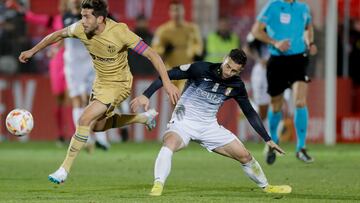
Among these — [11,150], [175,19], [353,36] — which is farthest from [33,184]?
[353,36]

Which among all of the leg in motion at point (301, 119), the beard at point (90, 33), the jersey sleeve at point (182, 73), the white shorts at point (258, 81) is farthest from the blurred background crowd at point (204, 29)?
the jersey sleeve at point (182, 73)

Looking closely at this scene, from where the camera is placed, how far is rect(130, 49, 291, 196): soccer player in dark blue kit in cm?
1055

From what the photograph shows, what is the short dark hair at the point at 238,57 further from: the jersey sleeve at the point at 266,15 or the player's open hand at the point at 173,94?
the jersey sleeve at the point at 266,15

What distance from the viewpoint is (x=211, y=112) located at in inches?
429

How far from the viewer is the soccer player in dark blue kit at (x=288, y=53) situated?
49.4 feet

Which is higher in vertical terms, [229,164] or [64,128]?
[229,164]

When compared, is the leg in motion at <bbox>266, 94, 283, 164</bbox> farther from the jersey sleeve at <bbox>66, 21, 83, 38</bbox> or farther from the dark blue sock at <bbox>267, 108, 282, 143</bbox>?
the jersey sleeve at <bbox>66, 21, 83, 38</bbox>

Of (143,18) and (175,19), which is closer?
(175,19)

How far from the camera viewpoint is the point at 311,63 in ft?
70.2

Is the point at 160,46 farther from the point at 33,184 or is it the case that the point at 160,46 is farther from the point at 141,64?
the point at 33,184

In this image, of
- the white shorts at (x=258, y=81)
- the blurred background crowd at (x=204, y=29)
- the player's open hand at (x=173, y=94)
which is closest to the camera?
the player's open hand at (x=173, y=94)

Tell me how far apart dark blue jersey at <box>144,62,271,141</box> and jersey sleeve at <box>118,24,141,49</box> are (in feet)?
1.74

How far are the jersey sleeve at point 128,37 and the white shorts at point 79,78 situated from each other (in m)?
6.40

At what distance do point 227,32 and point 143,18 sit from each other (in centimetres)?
172
